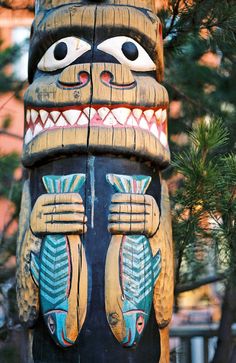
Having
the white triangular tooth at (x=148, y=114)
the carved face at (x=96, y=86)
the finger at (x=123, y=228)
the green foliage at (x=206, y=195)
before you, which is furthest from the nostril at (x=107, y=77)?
the finger at (x=123, y=228)

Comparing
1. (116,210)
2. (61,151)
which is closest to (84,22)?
(61,151)

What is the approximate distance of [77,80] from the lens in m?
3.49

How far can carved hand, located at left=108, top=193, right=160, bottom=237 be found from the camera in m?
3.28

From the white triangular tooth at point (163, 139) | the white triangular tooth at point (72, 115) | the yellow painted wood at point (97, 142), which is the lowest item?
the yellow painted wood at point (97, 142)

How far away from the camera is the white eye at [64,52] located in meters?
3.61

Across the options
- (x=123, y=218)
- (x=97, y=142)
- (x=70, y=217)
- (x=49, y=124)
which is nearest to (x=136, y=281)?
(x=123, y=218)

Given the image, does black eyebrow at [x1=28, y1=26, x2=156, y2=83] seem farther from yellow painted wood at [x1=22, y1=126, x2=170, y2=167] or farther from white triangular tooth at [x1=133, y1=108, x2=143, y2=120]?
yellow painted wood at [x1=22, y1=126, x2=170, y2=167]

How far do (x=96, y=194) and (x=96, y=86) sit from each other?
531mm

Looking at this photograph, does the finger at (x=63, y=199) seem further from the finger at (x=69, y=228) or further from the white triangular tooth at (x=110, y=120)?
the white triangular tooth at (x=110, y=120)

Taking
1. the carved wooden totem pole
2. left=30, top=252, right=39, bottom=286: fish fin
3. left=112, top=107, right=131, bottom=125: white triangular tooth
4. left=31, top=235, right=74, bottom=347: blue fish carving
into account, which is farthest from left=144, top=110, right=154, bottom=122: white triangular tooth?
left=30, top=252, right=39, bottom=286: fish fin

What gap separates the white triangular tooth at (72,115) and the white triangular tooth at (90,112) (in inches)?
1.4

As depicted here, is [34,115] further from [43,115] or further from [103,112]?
[103,112]

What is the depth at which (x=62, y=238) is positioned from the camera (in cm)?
328

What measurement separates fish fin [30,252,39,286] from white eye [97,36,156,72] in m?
1.06
